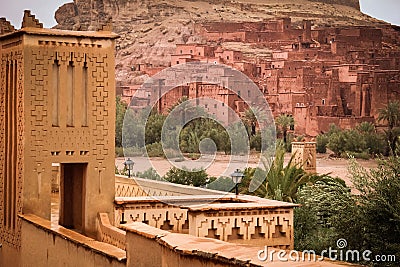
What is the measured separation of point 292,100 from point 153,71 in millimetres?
12255

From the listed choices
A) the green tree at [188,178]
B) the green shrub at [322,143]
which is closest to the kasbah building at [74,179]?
the green tree at [188,178]

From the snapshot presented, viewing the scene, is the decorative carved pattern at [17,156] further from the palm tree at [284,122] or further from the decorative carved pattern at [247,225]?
the palm tree at [284,122]

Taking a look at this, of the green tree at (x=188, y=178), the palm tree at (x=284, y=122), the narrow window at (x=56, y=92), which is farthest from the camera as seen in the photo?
the palm tree at (x=284, y=122)

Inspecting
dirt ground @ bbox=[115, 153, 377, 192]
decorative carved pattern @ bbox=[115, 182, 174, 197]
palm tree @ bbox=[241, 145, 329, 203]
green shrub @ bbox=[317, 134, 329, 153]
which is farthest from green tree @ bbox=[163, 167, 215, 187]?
green shrub @ bbox=[317, 134, 329, 153]

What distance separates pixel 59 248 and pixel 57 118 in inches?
60.5

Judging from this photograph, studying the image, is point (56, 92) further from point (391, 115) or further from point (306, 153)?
point (391, 115)

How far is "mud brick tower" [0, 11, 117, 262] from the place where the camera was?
8.10m

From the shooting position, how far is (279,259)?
388cm

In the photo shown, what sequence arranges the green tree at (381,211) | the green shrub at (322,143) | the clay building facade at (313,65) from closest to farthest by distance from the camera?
the green tree at (381,211)
the green shrub at (322,143)
the clay building facade at (313,65)

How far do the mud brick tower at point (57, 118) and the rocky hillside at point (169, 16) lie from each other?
225 feet

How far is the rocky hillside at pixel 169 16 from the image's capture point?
7981 cm

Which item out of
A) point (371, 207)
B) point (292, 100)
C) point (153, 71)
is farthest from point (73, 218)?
point (153, 71)

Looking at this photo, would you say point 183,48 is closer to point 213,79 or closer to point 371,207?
point 213,79

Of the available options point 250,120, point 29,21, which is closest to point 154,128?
point 250,120
